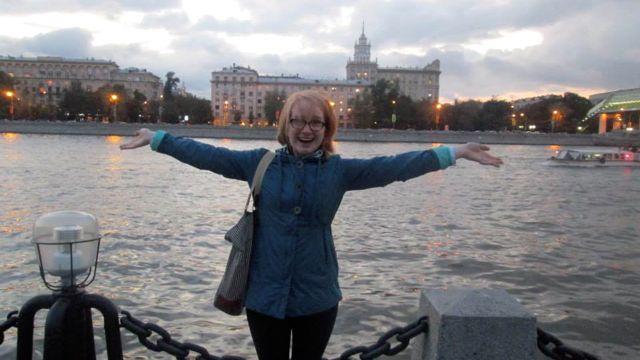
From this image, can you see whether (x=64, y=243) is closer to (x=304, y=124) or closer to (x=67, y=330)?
Answer: (x=67, y=330)

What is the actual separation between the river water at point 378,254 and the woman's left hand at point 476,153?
3923mm

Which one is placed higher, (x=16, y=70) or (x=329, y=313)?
(x=16, y=70)

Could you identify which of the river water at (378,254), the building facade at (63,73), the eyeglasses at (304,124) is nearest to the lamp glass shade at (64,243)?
the eyeglasses at (304,124)

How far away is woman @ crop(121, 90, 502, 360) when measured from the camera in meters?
3.41

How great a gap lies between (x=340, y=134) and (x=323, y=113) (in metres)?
92.4

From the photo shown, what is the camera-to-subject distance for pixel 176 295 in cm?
891

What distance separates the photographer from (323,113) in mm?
3525

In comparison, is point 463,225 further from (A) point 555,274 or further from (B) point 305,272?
(B) point 305,272

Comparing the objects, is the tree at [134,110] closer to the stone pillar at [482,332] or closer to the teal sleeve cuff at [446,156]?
the teal sleeve cuff at [446,156]

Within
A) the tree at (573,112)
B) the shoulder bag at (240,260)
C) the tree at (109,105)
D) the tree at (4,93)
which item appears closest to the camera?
the shoulder bag at (240,260)

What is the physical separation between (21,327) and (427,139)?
9405 centimetres

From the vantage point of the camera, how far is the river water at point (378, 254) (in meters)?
8.02

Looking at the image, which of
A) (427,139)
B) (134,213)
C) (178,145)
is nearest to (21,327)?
(178,145)

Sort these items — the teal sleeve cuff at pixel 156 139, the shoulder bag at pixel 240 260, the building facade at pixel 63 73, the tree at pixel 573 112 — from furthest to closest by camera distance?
the building facade at pixel 63 73 → the tree at pixel 573 112 → the teal sleeve cuff at pixel 156 139 → the shoulder bag at pixel 240 260
